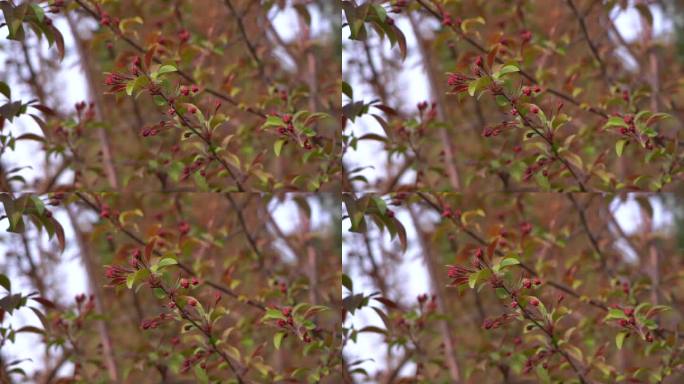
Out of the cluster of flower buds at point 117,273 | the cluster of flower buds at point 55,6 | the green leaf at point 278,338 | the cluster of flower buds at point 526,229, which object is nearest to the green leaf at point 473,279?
the cluster of flower buds at point 526,229

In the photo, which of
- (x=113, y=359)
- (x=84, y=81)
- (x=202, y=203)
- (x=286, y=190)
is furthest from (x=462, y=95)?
(x=113, y=359)

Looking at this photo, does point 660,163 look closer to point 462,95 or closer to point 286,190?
point 462,95

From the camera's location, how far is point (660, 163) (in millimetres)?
3768

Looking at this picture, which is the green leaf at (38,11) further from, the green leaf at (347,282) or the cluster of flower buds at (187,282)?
the green leaf at (347,282)

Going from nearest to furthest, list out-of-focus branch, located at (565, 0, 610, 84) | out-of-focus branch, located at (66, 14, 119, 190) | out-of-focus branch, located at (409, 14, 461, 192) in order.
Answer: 1. out-of-focus branch, located at (66, 14, 119, 190)
2. out-of-focus branch, located at (409, 14, 461, 192)
3. out-of-focus branch, located at (565, 0, 610, 84)

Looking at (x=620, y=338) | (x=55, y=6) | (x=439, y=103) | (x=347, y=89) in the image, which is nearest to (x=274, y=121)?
(x=347, y=89)

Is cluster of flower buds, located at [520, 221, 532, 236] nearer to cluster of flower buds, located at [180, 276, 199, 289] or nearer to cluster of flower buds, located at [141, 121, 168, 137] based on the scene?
cluster of flower buds, located at [180, 276, 199, 289]

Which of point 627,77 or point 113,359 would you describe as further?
point 627,77

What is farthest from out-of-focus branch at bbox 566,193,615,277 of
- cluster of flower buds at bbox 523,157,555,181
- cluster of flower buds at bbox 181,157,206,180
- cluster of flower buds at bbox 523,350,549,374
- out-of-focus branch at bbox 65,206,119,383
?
out-of-focus branch at bbox 65,206,119,383

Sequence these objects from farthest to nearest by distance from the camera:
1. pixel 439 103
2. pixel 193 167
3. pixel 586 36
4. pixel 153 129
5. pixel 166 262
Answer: pixel 586 36
pixel 439 103
pixel 193 167
pixel 153 129
pixel 166 262

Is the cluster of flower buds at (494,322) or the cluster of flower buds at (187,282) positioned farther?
the cluster of flower buds at (494,322)

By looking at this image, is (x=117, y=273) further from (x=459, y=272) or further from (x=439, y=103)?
(x=439, y=103)

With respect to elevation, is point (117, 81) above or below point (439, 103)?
above

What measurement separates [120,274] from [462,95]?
1.29 metres
